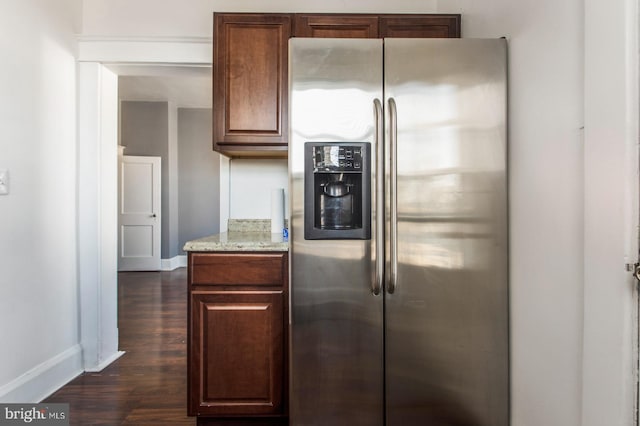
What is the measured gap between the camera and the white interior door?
234 inches

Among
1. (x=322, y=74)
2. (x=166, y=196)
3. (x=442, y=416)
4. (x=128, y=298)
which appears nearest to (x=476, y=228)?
(x=442, y=416)

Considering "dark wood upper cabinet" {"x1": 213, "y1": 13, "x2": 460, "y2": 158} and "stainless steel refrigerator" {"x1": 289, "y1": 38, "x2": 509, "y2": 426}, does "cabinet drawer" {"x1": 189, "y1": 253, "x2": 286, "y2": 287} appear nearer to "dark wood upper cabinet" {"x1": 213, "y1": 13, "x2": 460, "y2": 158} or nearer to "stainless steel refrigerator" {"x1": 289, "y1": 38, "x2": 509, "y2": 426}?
"stainless steel refrigerator" {"x1": 289, "y1": 38, "x2": 509, "y2": 426}

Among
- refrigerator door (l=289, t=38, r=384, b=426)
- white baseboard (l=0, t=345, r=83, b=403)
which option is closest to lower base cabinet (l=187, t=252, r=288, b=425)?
refrigerator door (l=289, t=38, r=384, b=426)

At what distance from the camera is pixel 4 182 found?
69.9 inches

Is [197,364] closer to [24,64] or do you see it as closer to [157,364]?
[157,364]

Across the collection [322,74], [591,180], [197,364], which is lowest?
[197,364]

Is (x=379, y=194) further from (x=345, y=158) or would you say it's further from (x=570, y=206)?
(x=570, y=206)

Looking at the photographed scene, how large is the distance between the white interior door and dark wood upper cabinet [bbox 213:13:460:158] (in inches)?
178

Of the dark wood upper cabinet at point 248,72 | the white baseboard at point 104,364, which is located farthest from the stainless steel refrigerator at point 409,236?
the white baseboard at point 104,364

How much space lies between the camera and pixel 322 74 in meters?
1.50

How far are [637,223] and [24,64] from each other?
2.67m

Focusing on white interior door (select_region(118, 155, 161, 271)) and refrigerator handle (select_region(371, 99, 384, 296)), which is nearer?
refrigerator handle (select_region(371, 99, 384, 296))

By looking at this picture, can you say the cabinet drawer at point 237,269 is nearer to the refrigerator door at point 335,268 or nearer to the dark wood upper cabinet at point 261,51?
the refrigerator door at point 335,268

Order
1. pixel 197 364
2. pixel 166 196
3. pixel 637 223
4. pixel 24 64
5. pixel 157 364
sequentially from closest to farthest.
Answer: pixel 637 223
pixel 197 364
pixel 24 64
pixel 157 364
pixel 166 196
